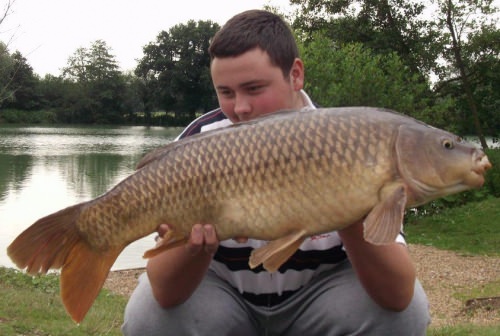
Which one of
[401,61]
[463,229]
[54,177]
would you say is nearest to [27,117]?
[54,177]

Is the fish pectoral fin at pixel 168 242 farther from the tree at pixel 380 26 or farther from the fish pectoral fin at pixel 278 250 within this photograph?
the tree at pixel 380 26

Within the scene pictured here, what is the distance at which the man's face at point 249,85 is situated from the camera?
181cm

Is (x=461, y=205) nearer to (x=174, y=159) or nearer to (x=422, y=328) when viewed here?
(x=422, y=328)

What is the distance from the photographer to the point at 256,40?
6.21ft

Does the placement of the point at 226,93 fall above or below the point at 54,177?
above

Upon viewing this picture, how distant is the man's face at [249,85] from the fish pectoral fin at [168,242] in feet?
1.41

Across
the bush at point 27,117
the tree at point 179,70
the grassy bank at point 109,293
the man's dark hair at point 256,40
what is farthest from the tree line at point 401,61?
the bush at point 27,117

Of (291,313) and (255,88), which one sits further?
(291,313)

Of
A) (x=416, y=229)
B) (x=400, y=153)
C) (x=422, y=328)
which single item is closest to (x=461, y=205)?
(x=416, y=229)

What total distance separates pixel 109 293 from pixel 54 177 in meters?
10.5

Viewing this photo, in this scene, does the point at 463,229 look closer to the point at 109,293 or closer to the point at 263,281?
the point at 109,293

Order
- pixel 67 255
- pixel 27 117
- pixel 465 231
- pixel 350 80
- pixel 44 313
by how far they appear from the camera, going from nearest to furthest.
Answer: pixel 67 255, pixel 44 313, pixel 350 80, pixel 465 231, pixel 27 117

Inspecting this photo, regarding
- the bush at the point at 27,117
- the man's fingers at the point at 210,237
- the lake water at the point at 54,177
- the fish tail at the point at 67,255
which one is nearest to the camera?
the man's fingers at the point at 210,237

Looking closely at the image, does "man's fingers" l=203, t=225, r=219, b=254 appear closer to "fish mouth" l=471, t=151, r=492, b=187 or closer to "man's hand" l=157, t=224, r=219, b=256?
"man's hand" l=157, t=224, r=219, b=256
